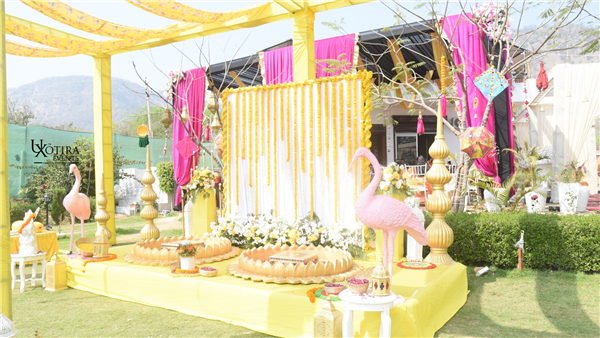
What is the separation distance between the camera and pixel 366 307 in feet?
9.95

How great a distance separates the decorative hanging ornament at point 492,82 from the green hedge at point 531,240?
1.66m

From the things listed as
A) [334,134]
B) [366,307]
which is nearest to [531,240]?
[334,134]

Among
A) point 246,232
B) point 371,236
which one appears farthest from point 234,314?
point 371,236

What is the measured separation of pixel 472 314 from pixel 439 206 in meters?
1.15

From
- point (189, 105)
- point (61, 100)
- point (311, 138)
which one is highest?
point (61, 100)

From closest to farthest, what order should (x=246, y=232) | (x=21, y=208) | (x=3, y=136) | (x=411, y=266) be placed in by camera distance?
(x=3, y=136), (x=411, y=266), (x=246, y=232), (x=21, y=208)

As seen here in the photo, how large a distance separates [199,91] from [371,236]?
7808 millimetres

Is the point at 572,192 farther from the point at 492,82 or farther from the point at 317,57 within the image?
the point at 317,57

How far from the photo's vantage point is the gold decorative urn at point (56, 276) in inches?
209

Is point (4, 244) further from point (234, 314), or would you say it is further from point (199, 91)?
point (199, 91)

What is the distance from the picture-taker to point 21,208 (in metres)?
10.4

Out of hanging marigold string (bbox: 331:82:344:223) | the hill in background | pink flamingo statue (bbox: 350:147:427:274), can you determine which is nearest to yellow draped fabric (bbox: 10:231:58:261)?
hanging marigold string (bbox: 331:82:344:223)

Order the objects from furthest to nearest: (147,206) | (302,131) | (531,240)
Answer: (147,206) < (302,131) < (531,240)

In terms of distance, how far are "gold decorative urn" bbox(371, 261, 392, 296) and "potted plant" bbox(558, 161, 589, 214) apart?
587 centimetres
